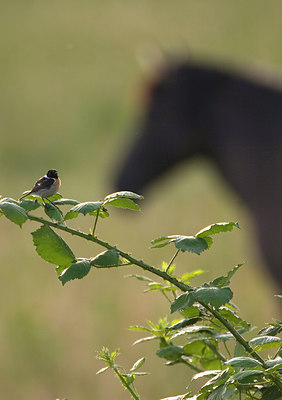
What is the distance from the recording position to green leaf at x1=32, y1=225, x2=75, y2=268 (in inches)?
38.2

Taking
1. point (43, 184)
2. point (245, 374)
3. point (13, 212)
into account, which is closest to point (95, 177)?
point (43, 184)

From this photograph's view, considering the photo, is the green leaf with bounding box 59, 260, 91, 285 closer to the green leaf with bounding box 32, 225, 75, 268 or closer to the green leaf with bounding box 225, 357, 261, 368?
the green leaf with bounding box 32, 225, 75, 268

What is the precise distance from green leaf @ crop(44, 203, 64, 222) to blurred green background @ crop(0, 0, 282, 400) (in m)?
1.23

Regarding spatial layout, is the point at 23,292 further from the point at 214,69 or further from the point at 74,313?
the point at 214,69

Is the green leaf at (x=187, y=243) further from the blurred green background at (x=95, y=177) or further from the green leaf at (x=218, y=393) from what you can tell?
the blurred green background at (x=95, y=177)

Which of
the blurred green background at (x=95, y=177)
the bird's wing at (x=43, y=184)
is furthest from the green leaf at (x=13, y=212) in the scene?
the blurred green background at (x=95, y=177)

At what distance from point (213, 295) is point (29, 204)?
235 millimetres

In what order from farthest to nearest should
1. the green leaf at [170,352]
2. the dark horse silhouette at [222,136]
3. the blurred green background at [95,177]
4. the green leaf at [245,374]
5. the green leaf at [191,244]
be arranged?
the blurred green background at [95,177] < the dark horse silhouette at [222,136] < the green leaf at [170,352] < the green leaf at [191,244] < the green leaf at [245,374]

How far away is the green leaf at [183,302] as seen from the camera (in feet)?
3.05

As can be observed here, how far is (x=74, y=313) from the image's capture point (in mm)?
7758

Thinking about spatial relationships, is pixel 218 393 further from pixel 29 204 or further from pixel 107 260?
pixel 29 204

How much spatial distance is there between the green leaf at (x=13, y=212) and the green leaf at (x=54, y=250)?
0.04 meters

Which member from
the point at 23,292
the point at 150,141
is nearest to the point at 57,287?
the point at 23,292

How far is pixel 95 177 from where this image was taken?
13227 mm
